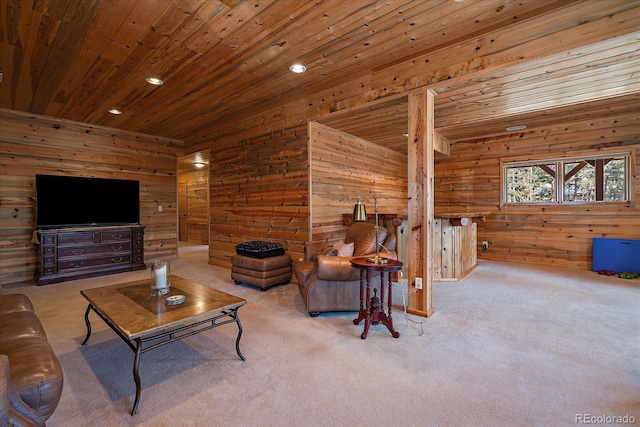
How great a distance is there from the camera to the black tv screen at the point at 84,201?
4.51m

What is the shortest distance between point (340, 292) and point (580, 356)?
196 centimetres

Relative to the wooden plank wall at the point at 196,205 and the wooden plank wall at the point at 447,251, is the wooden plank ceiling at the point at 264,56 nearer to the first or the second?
the wooden plank wall at the point at 447,251

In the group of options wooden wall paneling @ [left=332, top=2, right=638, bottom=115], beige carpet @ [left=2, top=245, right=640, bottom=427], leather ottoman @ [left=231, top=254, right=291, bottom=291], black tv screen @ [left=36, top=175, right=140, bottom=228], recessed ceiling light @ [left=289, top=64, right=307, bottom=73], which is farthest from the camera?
black tv screen @ [left=36, top=175, right=140, bottom=228]

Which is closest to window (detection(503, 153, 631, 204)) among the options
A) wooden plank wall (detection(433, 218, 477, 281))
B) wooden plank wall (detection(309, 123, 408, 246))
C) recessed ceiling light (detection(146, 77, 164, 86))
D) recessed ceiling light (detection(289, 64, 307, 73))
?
wooden plank wall (detection(433, 218, 477, 281))

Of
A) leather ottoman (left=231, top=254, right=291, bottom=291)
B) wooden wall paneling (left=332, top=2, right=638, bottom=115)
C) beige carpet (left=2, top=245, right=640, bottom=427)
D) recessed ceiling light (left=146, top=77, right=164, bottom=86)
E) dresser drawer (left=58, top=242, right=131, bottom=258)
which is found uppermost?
recessed ceiling light (left=146, top=77, right=164, bottom=86)

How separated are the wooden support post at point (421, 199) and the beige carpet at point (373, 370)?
0.89ft

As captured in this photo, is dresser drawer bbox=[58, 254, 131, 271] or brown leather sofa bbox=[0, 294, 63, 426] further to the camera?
dresser drawer bbox=[58, 254, 131, 271]

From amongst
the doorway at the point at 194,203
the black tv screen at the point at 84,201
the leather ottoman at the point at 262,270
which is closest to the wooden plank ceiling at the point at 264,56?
the black tv screen at the point at 84,201

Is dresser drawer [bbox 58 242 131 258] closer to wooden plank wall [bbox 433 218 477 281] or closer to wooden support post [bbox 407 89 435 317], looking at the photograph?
wooden support post [bbox 407 89 435 317]

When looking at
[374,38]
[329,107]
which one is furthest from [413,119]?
[329,107]

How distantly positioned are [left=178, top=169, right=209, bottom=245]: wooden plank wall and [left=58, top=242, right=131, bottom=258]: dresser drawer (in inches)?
154

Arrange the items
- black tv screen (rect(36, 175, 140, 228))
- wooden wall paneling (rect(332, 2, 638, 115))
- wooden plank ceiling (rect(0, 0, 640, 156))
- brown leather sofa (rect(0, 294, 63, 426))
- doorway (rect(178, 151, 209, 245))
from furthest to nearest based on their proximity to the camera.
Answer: doorway (rect(178, 151, 209, 245)), black tv screen (rect(36, 175, 140, 228)), wooden plank ceiling (rect(0, 0, 640, 156)), wooden wall paneling (rect(332, 2, 638, 115)), brown leather sofa (rect(0, 294, 63, 426))

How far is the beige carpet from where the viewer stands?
1.63 metres

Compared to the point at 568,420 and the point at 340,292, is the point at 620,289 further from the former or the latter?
the point at 340,292
